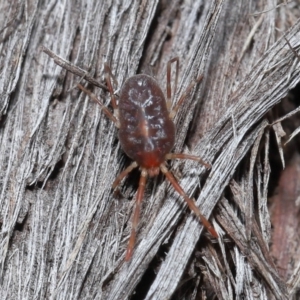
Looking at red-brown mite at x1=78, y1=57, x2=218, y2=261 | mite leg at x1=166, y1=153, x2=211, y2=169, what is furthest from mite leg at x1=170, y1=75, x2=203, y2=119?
mite leg at x1=166, y1=153, x2=211, y2=169

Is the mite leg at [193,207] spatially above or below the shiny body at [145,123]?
below

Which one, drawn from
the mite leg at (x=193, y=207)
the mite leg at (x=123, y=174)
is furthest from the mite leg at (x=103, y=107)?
the mite leg at (x=193, y=207)

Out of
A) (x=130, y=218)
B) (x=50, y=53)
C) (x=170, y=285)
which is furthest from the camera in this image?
(x=50, y=53)

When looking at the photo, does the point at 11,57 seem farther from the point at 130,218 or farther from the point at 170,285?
the point at 170,285

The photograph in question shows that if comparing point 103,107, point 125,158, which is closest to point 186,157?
point 125,158

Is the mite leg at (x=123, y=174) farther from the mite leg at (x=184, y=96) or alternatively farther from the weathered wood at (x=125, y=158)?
the mite leg at (x=184, y=96)

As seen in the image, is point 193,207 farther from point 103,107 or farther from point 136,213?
point 103,107

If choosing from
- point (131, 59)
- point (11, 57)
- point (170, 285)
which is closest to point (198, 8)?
point (131, 59)
